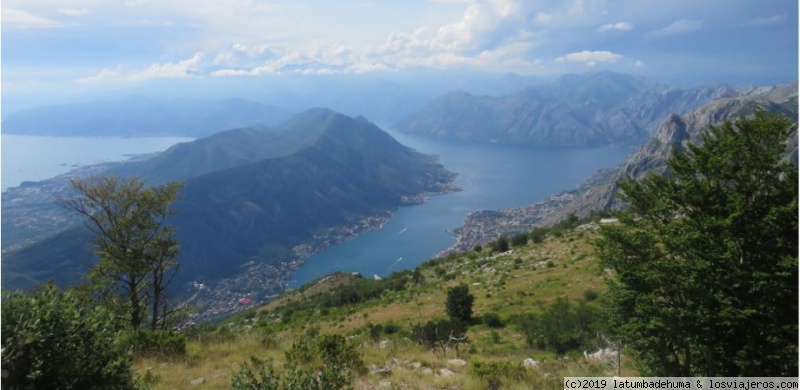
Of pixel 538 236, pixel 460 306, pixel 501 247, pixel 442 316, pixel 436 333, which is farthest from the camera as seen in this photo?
pixel 538 236

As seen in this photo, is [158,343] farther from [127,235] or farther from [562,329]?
[562,329]

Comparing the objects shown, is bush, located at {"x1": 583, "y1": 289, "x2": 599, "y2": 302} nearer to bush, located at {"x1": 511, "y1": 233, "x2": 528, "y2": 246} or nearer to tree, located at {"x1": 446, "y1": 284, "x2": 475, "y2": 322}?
tree, located at {"x1": 446, "y1": 284, "x2": 475, "y2": 322}

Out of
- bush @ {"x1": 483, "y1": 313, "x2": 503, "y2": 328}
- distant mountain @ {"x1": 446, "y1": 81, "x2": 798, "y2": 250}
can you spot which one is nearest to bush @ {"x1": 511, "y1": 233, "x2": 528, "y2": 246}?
bush @ {"x1": 483, "y1": 313, "x2": 503, "y2": 328}

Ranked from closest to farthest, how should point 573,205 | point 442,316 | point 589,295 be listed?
point 589,295
point 442,316
point 573,205

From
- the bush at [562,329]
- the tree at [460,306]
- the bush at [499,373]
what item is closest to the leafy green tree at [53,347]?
the bush at [499,373]

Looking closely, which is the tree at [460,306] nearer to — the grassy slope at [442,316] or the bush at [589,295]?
the grassy slope at [442,316]

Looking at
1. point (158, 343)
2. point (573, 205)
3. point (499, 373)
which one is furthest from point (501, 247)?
point (573, 205)
